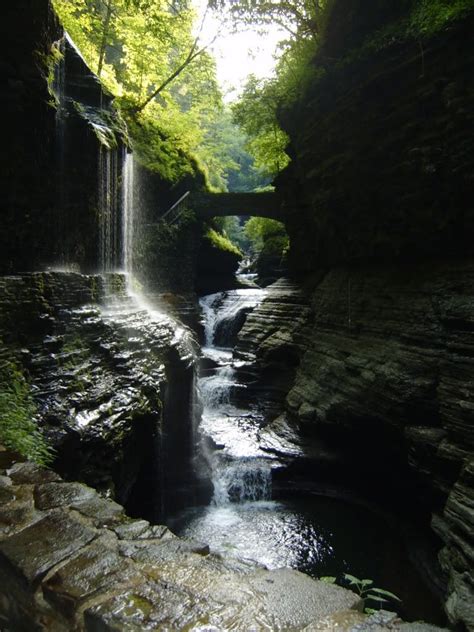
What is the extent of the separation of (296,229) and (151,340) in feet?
30.4

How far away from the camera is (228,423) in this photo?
42.4 feet

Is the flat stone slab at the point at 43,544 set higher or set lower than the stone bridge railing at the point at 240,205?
lower

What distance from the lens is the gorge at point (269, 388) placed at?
104 inches

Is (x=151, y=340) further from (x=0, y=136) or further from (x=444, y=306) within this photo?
(x=444, y=306)

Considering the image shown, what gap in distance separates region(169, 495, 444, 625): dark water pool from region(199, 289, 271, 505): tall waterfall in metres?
0.43

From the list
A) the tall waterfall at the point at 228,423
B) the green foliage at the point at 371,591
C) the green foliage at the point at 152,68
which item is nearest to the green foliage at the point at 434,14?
the green foliage at the point at 152,68

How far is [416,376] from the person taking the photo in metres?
8.13

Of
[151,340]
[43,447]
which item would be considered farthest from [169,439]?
[43,447]

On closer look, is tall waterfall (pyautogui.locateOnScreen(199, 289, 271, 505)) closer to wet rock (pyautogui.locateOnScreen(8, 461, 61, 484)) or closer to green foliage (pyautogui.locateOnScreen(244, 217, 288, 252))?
green foliage (pyautogui.locateOnScreen(244, 217, 288, 252))

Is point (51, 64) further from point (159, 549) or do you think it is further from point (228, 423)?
point (228, 423)

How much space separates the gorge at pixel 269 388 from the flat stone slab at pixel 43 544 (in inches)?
0.7

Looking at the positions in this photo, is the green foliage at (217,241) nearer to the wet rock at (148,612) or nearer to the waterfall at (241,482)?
the waterfall at (241,482)

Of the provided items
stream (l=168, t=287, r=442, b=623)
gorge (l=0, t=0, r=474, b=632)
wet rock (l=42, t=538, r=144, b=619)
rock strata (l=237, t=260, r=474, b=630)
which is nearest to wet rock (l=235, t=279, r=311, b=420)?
gorge (l=0, t=0, r=474, b=632)

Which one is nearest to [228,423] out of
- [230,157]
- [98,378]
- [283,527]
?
[283,527]
